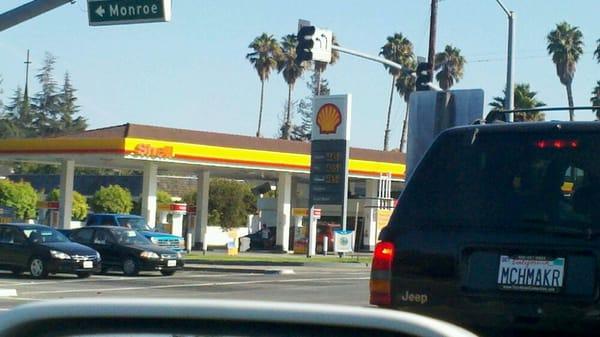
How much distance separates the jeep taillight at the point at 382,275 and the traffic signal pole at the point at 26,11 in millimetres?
14300

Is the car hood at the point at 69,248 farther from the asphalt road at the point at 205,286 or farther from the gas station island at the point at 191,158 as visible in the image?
the gas station island at the point at 191,158

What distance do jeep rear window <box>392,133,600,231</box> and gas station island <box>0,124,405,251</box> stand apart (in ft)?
118

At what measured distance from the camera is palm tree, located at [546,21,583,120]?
6462 centimetres

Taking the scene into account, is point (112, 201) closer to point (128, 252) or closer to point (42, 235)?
point (128, 252)

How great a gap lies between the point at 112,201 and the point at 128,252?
32373mm

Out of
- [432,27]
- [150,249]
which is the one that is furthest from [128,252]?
[432,27]

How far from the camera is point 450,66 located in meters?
74.8

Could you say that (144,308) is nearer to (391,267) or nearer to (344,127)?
(391,267)

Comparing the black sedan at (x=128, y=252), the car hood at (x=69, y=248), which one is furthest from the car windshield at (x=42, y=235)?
the black sedan at (x=128, y=252)

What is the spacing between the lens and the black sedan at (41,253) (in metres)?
28.3

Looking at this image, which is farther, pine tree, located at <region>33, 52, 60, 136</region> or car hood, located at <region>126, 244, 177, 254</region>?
pine tree, located at <region>33, 52, 60, 136</region>

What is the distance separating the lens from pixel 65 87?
12650cm

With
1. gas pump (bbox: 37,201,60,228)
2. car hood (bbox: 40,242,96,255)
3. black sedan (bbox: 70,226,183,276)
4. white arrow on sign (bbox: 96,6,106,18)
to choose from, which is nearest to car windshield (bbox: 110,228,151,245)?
black sedan (bbox: 70,226,183,276)

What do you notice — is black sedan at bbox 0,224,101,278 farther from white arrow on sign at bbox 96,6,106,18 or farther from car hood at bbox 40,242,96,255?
white arrow on sign at bbox 96,6,106,18
